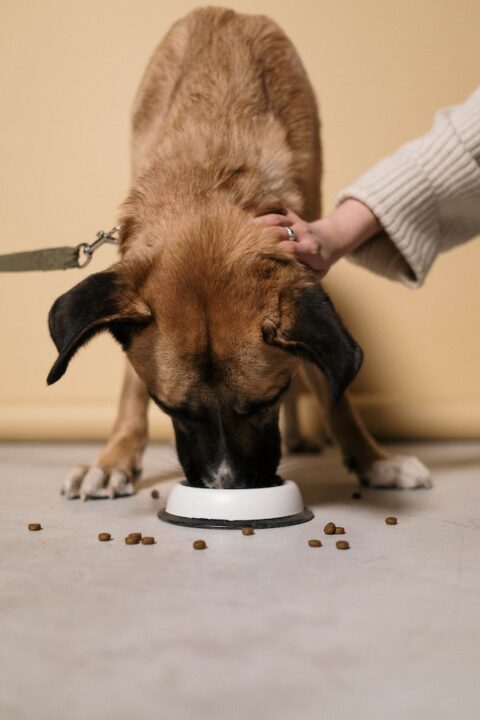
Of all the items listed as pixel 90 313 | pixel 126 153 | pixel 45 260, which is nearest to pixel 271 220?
pixel 90 313

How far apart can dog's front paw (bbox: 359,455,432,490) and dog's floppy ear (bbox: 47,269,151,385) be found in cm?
126

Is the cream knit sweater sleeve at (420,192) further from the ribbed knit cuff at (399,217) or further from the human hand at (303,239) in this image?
the human hand at (303,239)

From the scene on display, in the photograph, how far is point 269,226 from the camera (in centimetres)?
247

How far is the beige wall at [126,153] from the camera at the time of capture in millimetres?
4895

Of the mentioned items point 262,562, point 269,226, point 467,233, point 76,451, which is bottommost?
point 76,451

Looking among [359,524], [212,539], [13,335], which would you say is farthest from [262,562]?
[13,335]

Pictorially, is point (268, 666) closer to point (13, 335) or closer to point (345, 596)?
point (345, 596)

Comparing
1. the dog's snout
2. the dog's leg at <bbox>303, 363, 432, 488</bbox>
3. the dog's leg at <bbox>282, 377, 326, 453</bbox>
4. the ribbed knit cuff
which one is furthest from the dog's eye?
the dog's leg at <bbox>282, 377, 326, 453</bbox>

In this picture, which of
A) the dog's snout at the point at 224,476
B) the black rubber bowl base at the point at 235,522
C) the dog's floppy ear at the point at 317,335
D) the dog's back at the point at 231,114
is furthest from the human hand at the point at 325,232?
the black rubber bowl base at the point at 235,522

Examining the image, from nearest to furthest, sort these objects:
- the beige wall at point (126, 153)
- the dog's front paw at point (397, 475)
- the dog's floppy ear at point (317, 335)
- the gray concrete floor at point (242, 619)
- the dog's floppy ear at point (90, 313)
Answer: the gray concrete floor at point (242, 619) → the dog's floppy ear at point (317, 335) → the dog's floppy ear at point (90, 313) → the dog's front paw at point (397, 475) → the beige wall at point (126, 153)

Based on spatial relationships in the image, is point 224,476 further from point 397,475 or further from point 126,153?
point 126,153

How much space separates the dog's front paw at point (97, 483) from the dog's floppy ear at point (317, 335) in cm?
101

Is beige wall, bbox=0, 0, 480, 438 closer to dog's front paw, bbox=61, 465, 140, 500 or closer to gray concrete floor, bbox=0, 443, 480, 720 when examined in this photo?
dog's front paw, bbox=61, 465, 140, 500

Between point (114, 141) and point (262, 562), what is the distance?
3.62 m
